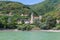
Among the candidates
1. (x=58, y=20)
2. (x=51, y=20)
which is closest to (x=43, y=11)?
(x=58, y=20)

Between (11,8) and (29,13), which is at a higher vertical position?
(11,8)

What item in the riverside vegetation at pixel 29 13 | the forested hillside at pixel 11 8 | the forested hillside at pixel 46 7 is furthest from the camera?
the forested hillside at pixel 46 7

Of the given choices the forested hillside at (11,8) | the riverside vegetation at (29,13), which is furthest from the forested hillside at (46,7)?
the forested hillside at (11,8)

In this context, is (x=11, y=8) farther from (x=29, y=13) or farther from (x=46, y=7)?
(x=46, y=7)

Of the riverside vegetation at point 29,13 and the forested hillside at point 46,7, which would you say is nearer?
the riverside vegetation at point 29,13

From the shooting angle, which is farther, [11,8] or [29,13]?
[11,8]

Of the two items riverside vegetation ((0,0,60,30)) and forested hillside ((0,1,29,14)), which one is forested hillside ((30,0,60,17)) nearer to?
riverside vegetation ((0,0,60,30))

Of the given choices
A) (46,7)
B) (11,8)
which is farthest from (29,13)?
(46,7)

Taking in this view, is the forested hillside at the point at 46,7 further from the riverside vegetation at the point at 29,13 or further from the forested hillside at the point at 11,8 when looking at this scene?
the forested hillside at the point at 11,8

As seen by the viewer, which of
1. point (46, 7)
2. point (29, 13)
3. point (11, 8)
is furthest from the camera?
point (46, 7)
